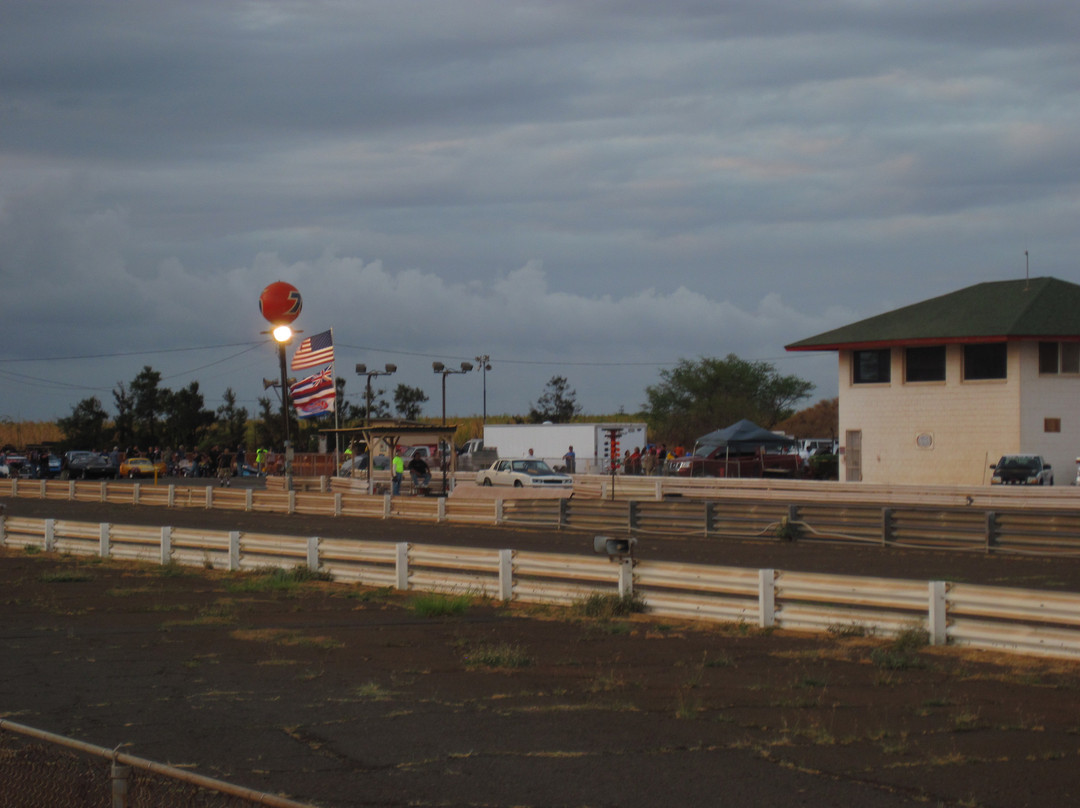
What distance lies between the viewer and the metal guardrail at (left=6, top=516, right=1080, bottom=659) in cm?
1136

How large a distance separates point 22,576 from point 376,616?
27.9 feet

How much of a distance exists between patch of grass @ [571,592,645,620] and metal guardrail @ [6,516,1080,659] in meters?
0.10

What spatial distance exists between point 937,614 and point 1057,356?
33.8 meters

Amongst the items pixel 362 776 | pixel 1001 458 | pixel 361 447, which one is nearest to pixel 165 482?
pixel 361 447

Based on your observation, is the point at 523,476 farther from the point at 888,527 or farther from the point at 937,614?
the point at 937,614

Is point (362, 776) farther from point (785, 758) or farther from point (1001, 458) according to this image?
point (1001, 458)

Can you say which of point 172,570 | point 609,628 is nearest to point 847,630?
point 609,628

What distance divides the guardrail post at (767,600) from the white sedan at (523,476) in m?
28.6

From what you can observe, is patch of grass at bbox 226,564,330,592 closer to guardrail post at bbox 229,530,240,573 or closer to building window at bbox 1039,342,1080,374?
guardrail post at bbox 229,530,240,573

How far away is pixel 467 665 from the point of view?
11.2 m

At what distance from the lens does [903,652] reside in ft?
37.6

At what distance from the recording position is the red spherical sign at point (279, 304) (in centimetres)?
4762

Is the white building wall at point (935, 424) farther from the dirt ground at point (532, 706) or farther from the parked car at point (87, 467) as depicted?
the parked car at point (87, 467)

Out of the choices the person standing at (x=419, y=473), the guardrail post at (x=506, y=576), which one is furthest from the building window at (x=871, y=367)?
the guardrail post at (x=506, y=576)
